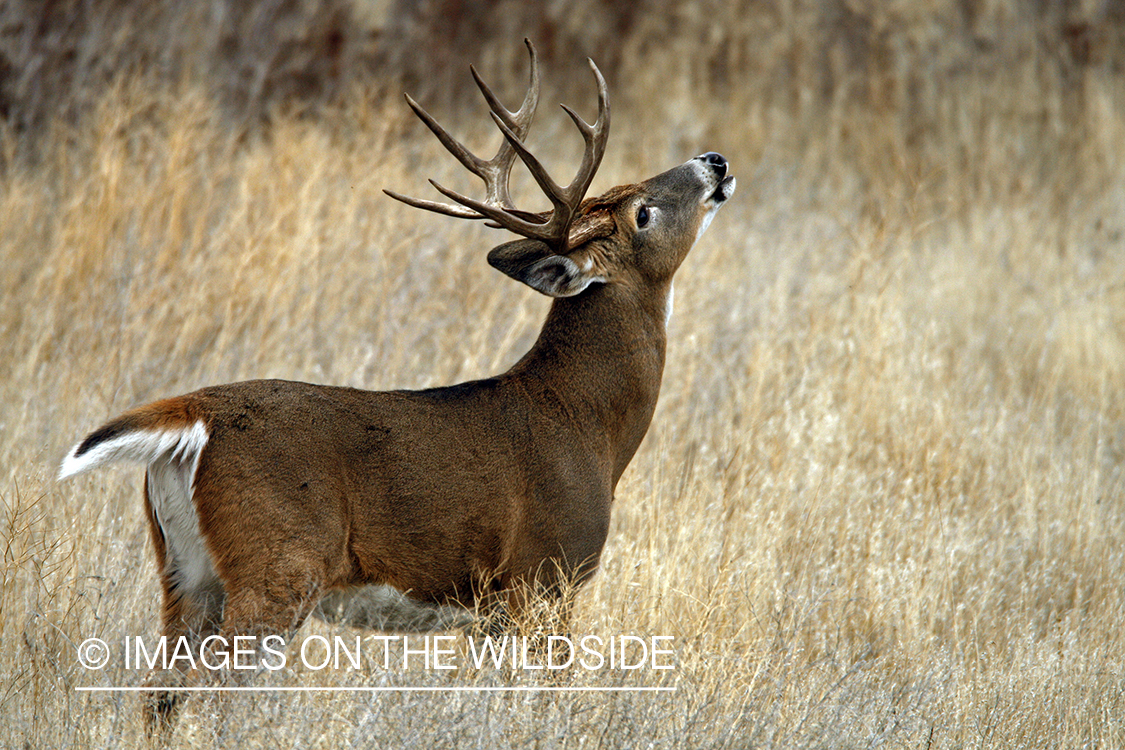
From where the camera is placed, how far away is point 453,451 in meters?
3.89

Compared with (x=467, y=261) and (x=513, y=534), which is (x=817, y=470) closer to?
(x=513, y=534)

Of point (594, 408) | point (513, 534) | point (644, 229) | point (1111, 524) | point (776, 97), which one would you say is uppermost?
point (776, 97)

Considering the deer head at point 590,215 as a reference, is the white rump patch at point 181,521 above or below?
below

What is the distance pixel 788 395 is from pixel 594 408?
2.53m

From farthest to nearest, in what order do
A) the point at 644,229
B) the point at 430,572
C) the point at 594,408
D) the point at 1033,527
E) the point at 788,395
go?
the point at 788,395 < the point at 1033,527 < the point at 644,229 < the point at 594,408 < the point at 430,572

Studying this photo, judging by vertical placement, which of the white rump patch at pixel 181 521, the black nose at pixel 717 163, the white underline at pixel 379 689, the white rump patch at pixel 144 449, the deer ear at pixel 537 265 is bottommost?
the white underline at pixel 379 689

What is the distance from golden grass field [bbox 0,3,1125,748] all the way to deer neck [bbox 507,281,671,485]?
592 mm

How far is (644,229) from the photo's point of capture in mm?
4676

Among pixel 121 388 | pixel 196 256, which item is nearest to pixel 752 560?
pixel 121 388

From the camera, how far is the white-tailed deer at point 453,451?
135 inches

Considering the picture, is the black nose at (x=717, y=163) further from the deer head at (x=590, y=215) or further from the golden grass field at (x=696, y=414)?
the golden grass field at (x=696, y=414)

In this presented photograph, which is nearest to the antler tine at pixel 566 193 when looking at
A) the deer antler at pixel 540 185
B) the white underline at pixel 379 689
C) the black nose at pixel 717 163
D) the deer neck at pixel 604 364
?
the deer antler at pixel 540 185

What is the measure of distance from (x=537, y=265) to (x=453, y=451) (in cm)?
82

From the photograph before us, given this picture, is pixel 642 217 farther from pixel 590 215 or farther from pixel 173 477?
pixel 173 477
